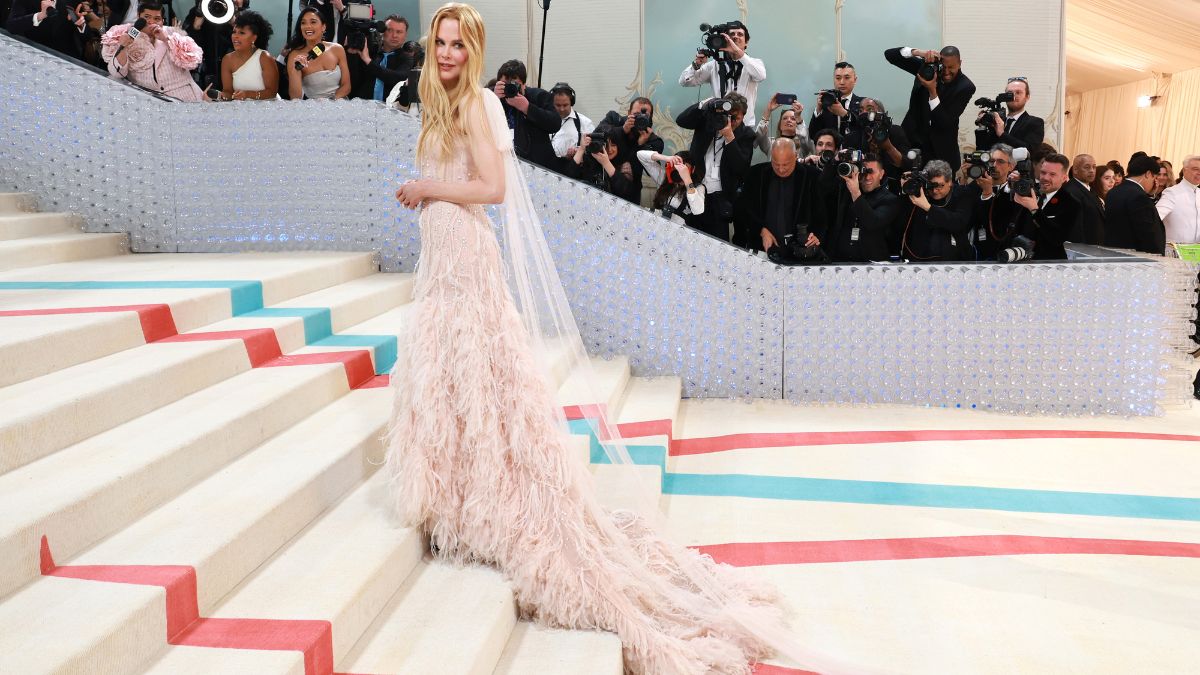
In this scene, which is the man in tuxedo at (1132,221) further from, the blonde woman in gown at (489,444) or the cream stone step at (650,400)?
the blonde woman in gown at (489,444)

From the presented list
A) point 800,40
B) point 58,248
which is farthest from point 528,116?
point 800,40

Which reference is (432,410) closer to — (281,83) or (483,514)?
(483,514)

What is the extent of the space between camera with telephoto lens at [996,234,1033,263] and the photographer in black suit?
2.42 m

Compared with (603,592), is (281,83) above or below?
above

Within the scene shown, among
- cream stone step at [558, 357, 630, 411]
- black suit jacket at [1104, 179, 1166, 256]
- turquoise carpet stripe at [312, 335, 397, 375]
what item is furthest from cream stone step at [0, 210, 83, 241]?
black suit jacket at [1104, 179, 1166, 256]

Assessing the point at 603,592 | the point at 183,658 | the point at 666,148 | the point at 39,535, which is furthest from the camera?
the point at 666,148

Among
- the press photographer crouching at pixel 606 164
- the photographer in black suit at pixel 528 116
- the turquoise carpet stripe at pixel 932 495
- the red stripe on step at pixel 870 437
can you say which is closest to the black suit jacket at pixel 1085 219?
the red stripe on step at pixel 870 437

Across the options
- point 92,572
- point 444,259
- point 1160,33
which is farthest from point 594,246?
point 1160,33

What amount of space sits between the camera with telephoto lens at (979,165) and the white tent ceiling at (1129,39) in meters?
2.89

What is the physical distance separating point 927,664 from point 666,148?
5678mm

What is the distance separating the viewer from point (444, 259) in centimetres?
249

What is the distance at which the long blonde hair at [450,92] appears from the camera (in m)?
2.42

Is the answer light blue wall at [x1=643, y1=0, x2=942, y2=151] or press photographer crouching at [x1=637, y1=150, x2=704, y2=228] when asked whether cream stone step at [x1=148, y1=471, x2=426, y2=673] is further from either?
light blue wall at [x1=643, y1=0, x2=942, y2=151]

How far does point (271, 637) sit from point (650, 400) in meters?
2.77
